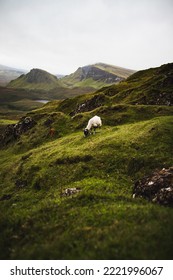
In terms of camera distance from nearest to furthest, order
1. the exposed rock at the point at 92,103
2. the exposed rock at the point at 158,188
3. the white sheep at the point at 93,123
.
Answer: the exposed rock at the point at 158,188, the white sheep at the point at 93,123, the exposed rock at the point at 92,103

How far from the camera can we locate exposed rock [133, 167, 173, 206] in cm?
1442

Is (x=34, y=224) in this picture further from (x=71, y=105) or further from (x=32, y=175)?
(x=71, y=105)

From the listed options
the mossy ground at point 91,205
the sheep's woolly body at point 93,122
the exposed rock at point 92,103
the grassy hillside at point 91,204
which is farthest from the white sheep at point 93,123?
the exposed rock at point 92,103

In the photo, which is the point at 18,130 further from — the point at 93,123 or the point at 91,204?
the point at 91,204

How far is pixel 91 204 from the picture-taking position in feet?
50.3

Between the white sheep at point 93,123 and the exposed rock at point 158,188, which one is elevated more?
the white sheep at point 93,123

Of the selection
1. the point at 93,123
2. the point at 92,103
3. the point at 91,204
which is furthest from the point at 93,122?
the point at 92,103

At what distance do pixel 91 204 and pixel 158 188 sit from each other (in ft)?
15.9

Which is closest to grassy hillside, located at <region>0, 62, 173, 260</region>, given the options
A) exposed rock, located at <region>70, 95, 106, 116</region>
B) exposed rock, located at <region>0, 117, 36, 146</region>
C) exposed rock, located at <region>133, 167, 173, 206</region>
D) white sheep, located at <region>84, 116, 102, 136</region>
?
exposed rock, located at <region>133, 167, 173, 206</region>

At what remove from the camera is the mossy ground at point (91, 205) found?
1029 cm

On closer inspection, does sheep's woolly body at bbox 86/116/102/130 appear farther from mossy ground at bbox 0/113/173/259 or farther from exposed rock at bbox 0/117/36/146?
exposed rock at bbox 0/117/36/146

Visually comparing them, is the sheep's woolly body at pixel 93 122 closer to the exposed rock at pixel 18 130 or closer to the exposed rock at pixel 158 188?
the exposed rock at pixel 158 188

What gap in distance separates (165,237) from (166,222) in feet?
4.48

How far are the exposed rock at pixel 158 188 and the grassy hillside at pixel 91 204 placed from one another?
0.76m
